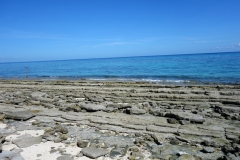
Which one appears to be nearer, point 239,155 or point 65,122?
point 239,155

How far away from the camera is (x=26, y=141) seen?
7000 millimetres

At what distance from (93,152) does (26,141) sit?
109 inches

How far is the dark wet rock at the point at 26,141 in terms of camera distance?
676cm

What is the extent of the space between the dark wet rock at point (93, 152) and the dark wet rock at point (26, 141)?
2014 mm

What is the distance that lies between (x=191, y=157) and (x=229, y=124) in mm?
3708

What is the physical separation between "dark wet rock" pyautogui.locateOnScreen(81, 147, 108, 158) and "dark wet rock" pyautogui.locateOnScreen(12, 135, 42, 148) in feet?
6.61

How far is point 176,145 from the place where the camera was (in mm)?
6695

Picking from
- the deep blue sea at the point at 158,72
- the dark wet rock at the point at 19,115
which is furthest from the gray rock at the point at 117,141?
the deep blue sea at the point at 158,72

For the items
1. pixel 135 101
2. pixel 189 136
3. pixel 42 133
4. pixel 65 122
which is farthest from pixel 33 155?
pixel 135 101

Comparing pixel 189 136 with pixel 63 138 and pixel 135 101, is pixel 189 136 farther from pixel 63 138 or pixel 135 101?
pixel 135 101

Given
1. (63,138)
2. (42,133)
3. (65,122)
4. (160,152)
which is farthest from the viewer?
(65,122)

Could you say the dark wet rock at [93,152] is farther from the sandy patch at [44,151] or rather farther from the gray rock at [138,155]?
the gray rock at [138,155]

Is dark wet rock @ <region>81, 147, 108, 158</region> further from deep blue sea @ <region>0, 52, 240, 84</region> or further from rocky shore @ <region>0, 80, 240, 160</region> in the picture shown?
deep blue sea @ <region>0, 52, 240, 84</region>

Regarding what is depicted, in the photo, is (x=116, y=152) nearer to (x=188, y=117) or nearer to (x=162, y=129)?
(x=162, y=129)
